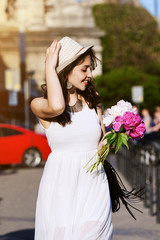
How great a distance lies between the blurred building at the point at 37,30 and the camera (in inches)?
1756

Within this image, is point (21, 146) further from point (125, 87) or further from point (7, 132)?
point (125, 87)

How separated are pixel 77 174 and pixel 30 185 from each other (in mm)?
9741

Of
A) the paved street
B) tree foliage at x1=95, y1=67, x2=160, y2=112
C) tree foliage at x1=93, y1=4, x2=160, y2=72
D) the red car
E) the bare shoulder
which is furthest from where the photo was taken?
tree foliage at x1=93, y1=4, x2=160, y2=72

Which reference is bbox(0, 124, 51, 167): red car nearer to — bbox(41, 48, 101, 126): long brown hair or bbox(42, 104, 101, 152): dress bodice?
bbox(41, 48, 101, 126): long brown hair

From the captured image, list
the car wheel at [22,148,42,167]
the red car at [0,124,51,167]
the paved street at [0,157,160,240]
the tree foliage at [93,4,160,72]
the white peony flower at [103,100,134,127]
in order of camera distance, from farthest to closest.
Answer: the tree foliage at [93,4,160,72] → the car wheel at [22,148,42,167] → the red car at [0,124,51,167] → the paved street at [0,157,160,240] → the white peony flower at [103,100,134,127]

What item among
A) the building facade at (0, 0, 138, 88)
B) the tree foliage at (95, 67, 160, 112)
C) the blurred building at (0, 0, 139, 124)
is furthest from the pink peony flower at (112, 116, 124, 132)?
the tree foliage at (95, 67, 160, 112)

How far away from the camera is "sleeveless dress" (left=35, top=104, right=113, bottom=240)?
406 centimetres

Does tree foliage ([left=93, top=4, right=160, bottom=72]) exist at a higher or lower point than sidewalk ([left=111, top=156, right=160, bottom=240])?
higher

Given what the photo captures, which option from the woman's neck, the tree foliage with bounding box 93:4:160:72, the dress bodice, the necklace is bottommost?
the dress bodice

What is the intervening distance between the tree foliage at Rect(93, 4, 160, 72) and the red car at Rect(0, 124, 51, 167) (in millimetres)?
49788

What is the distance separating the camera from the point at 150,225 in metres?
8.45

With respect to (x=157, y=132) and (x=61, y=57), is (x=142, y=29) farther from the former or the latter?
(x=61, y=57)

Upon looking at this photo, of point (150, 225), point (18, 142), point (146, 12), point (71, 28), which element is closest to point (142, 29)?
point (146, 12)

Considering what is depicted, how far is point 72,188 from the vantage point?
4117 millimetres
